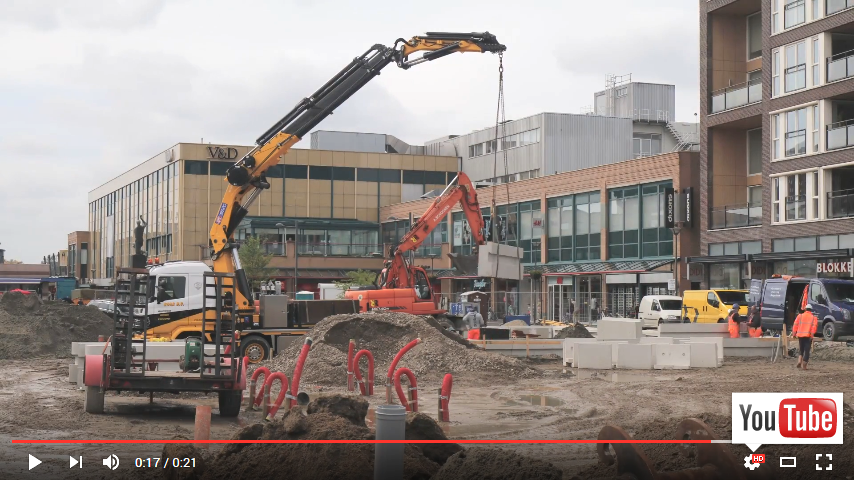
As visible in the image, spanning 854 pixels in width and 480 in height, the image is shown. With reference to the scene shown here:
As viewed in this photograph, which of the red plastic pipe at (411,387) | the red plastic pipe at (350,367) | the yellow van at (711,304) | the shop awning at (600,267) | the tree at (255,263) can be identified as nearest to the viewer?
the red plastic pipe at (411,387)

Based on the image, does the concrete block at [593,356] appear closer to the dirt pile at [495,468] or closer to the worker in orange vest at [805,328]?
the worker in orange vest at [805,328]

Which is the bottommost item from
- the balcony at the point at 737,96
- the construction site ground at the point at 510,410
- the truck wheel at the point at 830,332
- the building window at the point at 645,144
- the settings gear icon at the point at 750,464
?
the construction site ground at the point at 510,410

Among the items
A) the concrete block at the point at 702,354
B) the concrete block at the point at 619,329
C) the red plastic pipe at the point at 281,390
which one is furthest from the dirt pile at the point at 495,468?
the concrete block at the point at 619,329

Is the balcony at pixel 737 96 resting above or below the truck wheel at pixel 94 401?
above

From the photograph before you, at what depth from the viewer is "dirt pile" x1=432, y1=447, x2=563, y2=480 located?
338 inches

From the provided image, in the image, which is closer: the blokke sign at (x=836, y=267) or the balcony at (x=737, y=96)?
the blokke sign at (x=836, y=267)

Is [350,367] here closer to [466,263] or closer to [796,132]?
[466,263]

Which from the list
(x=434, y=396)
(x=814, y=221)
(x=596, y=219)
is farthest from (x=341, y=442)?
(x=596, y=219)

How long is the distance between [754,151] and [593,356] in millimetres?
28022

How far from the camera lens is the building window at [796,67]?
4550 centimetres

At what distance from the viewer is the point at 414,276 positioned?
118 ft

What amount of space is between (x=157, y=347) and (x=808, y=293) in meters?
24.6

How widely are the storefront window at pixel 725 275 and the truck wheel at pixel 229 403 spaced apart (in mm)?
37937

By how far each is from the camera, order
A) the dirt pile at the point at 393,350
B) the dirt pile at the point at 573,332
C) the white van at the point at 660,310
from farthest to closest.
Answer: the white van at the point at 660,310 < the dirt pile at the point at 573,332 < the dirt pile at the point at 393,350
